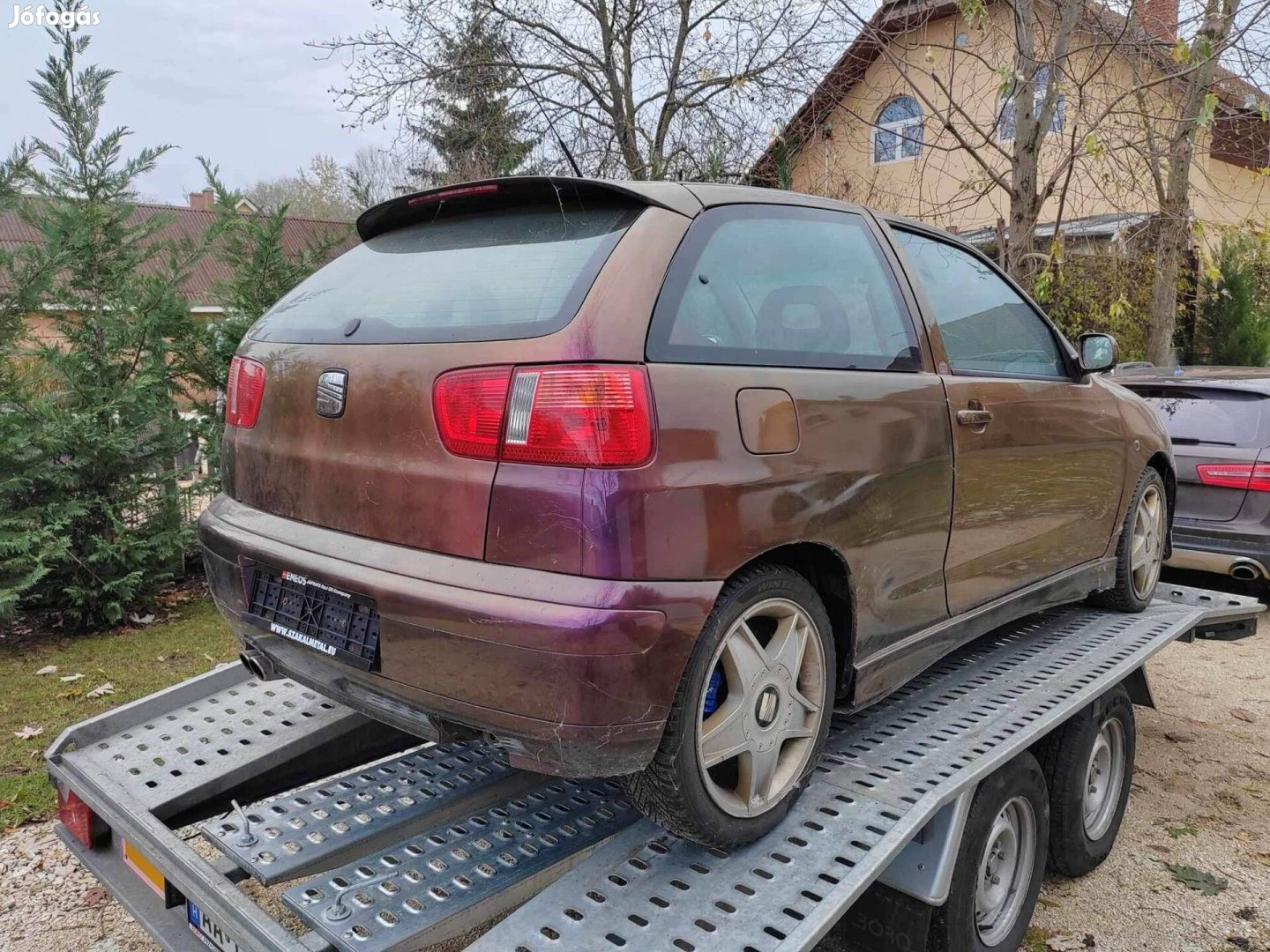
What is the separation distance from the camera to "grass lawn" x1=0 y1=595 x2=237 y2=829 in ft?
12.2

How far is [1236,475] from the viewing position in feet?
20.1

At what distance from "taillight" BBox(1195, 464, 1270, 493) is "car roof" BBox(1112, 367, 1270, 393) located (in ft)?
1.82

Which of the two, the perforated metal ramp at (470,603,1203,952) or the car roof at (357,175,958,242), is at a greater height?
the car roof at (357,175,958,242)

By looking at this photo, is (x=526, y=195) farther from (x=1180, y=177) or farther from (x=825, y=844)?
(x=1180, y=177)

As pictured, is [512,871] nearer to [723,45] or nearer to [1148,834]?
[1148,834]

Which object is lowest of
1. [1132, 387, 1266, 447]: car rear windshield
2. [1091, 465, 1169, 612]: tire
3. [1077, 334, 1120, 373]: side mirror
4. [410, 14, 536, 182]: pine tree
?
[1091, 465, 1169, 612]: tire

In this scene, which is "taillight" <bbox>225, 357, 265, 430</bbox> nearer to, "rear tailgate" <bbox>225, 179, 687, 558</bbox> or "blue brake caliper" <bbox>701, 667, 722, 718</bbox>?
"rear tailgate" <bbox>225, 179, 687, 558</bbox>

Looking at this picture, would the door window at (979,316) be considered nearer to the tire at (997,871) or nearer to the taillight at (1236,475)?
the tire at (997,871)

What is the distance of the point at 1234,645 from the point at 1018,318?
153 inches

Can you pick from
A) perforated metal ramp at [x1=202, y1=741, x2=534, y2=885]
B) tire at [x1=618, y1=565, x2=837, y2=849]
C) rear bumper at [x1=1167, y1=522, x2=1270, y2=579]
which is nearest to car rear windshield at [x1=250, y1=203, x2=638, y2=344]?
tire at [x1=618, y1=565, x2=837, y2=849]

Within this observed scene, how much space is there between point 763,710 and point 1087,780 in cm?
171

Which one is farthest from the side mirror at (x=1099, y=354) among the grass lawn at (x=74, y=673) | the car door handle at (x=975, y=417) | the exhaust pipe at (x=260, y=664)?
the grass lawn at (x=74, y=673)

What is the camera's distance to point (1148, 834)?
3658mm

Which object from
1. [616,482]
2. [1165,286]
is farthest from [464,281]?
[1165,286]
